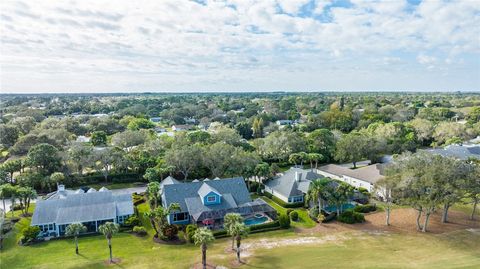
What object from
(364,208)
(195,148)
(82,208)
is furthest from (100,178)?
(364,208)

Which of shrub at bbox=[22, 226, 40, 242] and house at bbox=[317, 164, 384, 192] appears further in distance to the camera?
house at bbox=[317, 164, 384, 192]

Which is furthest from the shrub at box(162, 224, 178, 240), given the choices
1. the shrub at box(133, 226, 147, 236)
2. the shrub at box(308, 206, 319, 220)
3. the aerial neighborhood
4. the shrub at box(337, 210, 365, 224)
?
the shrub at box(337, 210, 365, 224)

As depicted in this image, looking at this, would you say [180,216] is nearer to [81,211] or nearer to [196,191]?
[196,191]

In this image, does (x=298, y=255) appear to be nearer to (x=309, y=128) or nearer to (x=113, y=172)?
(x=113, y=172)

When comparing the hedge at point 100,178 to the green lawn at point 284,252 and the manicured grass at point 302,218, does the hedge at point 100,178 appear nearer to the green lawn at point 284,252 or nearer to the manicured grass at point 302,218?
the green lawn at point 284,252

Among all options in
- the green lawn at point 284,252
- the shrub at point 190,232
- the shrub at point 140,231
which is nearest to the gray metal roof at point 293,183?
the green lawn at point 284,252

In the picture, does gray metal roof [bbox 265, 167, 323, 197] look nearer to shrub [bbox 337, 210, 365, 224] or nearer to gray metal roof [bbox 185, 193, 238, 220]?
shrub [bbox 337, 210, 365, 224]
